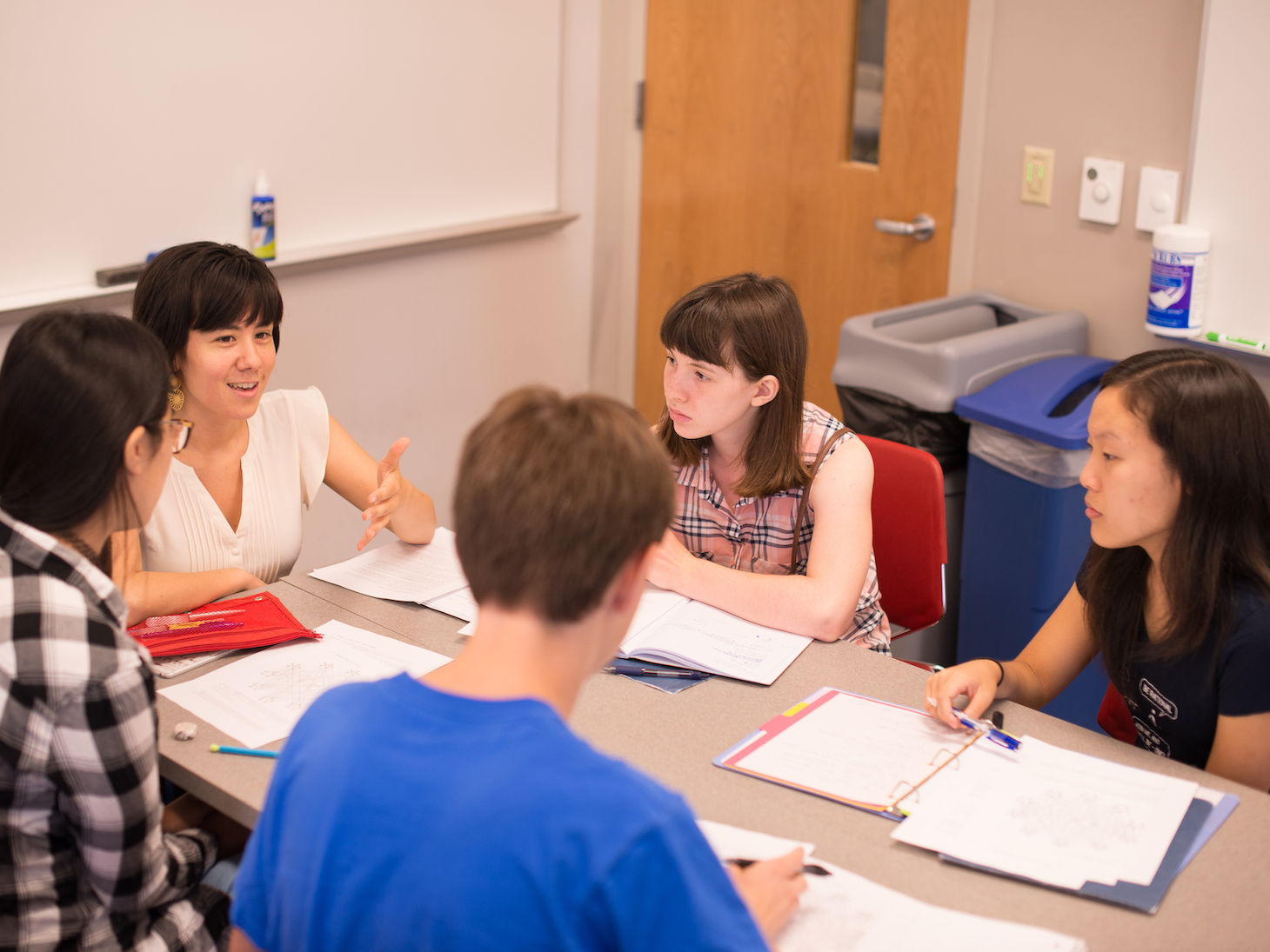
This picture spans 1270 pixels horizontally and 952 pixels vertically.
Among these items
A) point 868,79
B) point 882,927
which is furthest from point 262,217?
point 882,927

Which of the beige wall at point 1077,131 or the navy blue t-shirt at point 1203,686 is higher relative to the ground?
the beige wall at point 1077,131

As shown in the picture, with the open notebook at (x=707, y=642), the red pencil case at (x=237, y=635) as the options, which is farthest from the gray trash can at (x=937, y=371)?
the red pencil case at (x=237, y=635)

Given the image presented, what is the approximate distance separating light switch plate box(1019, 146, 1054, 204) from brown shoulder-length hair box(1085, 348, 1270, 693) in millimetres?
1635

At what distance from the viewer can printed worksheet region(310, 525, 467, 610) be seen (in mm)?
1849

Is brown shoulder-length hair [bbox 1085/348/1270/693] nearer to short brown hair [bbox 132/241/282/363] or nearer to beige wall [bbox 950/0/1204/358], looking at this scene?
short brown hair [bbox 132/241/282/363]

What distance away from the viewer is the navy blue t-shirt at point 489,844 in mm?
787

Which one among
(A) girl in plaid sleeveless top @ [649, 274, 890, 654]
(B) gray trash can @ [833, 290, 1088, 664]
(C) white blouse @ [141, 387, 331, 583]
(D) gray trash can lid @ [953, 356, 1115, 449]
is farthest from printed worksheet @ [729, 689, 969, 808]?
(B) gray trash can @ [833, 290, 1088, 664]

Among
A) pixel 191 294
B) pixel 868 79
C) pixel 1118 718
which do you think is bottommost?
pixel 1118 718

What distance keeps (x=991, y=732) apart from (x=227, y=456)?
1296 mm

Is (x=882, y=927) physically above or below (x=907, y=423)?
below

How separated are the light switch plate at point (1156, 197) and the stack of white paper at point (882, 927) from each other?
2.07 m

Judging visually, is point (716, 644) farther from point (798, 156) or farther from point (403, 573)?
point (798, 156)

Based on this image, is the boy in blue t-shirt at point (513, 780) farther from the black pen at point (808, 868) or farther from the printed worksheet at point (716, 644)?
the printed worksheet at point (716, 644)

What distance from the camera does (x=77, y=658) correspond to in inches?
44.1
